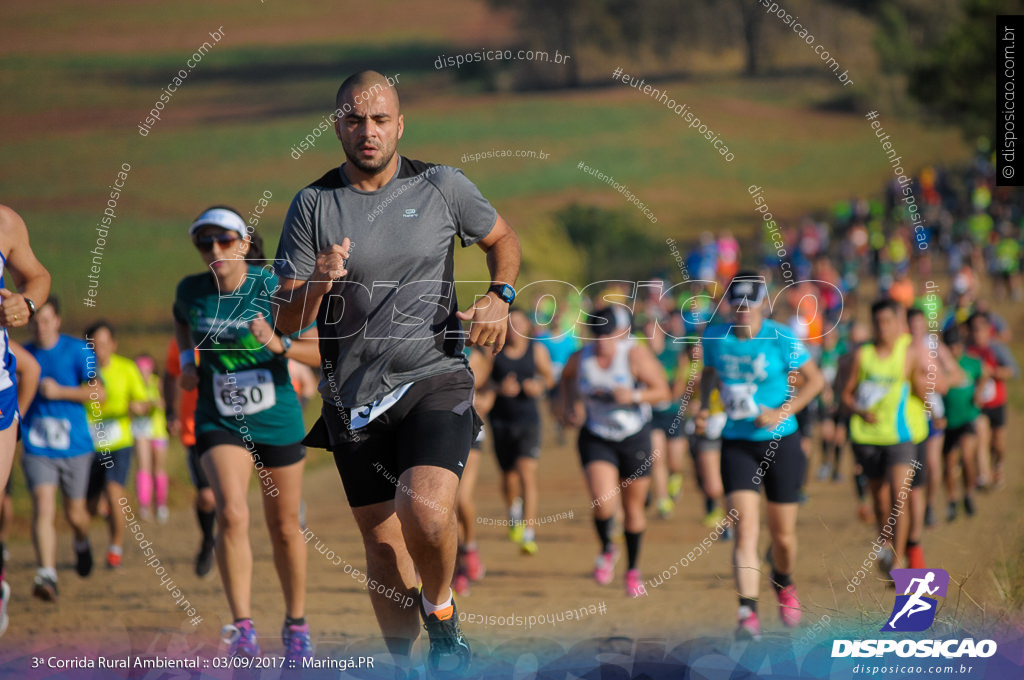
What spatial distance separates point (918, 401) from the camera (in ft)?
24.3

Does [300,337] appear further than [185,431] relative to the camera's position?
No

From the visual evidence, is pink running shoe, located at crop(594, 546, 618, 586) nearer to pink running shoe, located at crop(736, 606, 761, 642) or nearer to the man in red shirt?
pink running shoe, located at crop(736, 606, 761, 642)

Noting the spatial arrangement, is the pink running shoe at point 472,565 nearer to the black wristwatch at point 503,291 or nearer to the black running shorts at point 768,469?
the black running shorts at point 768,469

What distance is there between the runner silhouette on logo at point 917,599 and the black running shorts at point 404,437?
75.0 inches

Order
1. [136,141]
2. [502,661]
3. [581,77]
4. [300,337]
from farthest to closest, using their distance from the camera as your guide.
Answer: [581,77] → [136,141] → [300,337] → [502,661]

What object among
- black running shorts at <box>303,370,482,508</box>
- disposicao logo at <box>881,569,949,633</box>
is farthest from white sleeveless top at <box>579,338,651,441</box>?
black running shorts at <box>303,370,482,508</box>

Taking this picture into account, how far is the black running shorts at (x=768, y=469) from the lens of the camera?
6094mm

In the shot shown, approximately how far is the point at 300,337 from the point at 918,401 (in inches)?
166

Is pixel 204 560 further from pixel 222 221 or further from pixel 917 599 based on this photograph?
pixel 917 599

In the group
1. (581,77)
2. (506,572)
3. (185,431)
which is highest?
(581,77)

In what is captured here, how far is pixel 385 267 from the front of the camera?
3855mm

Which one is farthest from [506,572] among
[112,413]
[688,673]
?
[688,673]

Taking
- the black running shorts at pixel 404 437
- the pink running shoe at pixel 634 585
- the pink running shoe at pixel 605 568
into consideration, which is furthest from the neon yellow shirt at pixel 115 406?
the black running shorts at pixel 404 437

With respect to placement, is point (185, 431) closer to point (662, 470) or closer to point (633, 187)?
point (662, 470)
